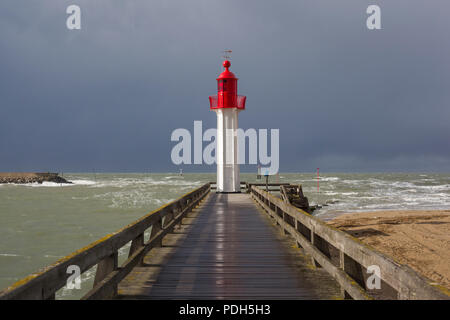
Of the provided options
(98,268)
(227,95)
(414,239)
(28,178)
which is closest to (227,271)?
(98,268)

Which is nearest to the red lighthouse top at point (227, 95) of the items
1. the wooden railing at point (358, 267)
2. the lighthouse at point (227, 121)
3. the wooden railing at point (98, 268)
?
the lighthouse at point (227, 121)

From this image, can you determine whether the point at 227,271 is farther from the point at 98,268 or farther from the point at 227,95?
the point at 227,95

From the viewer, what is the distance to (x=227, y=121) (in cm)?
2294

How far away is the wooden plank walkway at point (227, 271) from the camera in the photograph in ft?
15.1

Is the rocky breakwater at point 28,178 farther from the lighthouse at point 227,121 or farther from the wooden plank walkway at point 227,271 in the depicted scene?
the wooden plank walkway at point 227,271

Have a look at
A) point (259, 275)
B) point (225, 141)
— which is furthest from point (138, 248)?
point (225, 141)

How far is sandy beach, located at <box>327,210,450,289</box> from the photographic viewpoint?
10.8 m

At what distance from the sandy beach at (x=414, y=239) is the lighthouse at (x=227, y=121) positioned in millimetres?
8240

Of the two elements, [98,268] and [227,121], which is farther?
[227,121]

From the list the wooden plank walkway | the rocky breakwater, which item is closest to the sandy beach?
the wooden plank walkway

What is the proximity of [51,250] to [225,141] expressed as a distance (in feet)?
40.3

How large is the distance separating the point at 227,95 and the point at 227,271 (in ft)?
60.4
